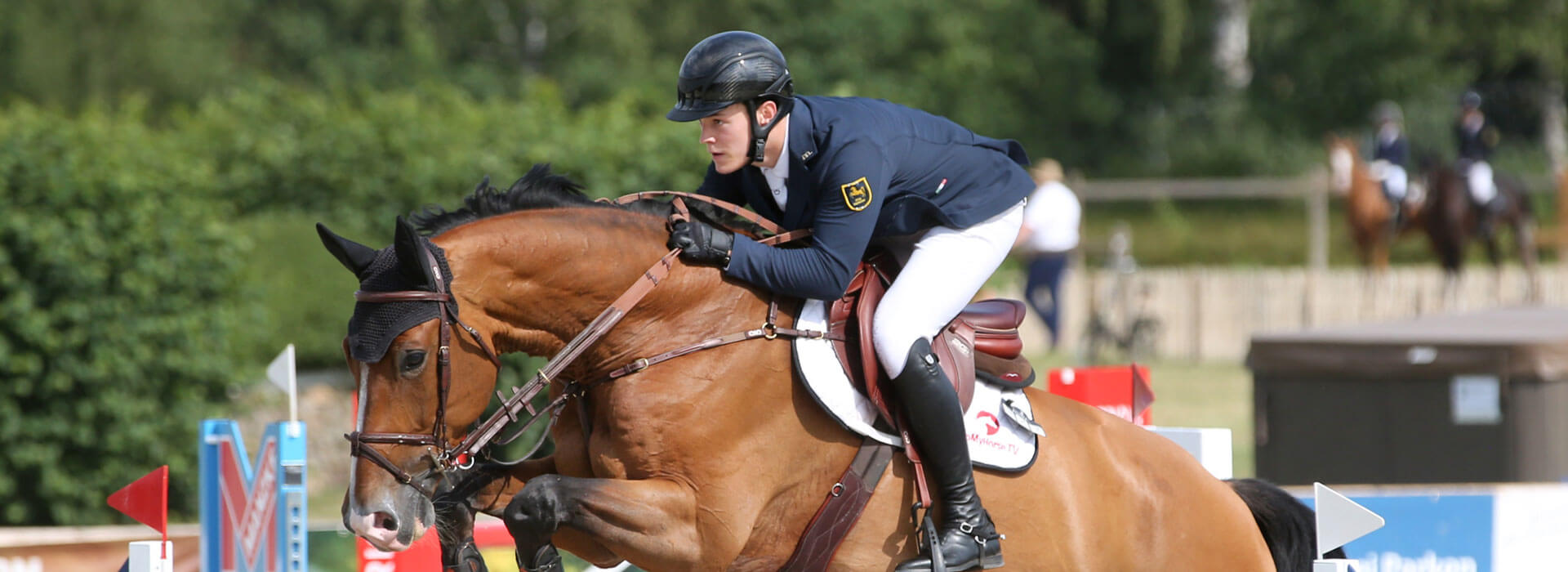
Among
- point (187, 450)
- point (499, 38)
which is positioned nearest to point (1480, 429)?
point (187, 450)

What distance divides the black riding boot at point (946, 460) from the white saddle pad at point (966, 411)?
0.32 feet

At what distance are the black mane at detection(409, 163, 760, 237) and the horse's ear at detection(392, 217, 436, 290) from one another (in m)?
0.25

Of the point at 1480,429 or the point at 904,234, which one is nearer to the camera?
the point at 904,234

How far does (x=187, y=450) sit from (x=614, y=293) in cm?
550

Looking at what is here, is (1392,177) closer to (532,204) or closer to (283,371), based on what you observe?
(283,371)

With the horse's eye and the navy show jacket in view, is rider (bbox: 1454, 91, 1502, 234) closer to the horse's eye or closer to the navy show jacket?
the navy show jacket

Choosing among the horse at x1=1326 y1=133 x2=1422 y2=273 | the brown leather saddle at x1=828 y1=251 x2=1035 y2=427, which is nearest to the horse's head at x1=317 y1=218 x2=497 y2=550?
the brown leather saddle at x1=828 y1=251 x2=1035 y2=427

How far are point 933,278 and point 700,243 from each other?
570 millimetres

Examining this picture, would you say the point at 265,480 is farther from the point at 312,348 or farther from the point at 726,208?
the point at 312,348

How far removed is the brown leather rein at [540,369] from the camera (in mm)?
3350

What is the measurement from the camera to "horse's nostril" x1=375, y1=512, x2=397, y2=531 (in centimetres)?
333

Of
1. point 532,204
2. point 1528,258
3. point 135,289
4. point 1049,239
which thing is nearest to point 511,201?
point 532,204

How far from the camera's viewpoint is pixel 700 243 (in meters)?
3.68

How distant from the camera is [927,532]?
3746 millimetres
